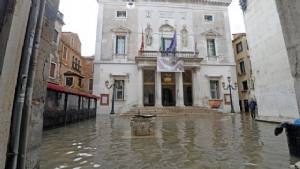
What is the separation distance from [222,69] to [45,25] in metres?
A: 24.1

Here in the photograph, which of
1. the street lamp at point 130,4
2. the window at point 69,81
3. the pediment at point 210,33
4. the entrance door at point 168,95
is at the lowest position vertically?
the entrance door at point 168,95

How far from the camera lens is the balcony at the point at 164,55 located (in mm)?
20812

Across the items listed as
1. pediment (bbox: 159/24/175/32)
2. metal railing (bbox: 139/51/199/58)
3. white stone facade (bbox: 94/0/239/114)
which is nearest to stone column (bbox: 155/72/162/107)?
white stone facade (bbox: 94/0/239/114)

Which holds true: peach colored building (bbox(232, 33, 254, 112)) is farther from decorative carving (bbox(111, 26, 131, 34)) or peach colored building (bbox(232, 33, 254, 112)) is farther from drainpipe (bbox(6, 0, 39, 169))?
drainpipe (bbox(6, 0, 39, 169))

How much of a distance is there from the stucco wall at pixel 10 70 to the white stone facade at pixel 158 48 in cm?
1908

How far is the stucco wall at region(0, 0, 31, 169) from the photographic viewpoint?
4.05 feet

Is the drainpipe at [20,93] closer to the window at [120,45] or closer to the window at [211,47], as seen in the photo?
the window at [120,45]

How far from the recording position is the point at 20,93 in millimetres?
1406

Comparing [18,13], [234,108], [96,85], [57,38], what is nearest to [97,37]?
[57,38]

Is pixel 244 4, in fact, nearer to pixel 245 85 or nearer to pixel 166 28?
pixel 166 28

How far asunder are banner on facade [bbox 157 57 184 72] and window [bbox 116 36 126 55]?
5.25 m

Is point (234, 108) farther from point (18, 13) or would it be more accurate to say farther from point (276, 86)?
point (18, 13)

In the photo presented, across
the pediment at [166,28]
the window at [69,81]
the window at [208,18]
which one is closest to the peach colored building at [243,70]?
the window at [208,18]

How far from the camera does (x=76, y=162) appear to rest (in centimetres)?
340
